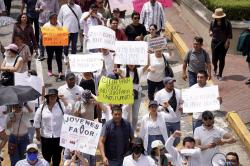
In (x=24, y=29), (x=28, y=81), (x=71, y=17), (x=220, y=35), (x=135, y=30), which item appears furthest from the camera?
(x=71, y=17)

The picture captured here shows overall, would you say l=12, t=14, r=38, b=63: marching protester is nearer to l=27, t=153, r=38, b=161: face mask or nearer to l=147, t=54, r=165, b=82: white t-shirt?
l=147, t=54, r=165, b=82: white t-shirt

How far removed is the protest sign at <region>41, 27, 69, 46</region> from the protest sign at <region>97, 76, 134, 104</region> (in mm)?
3733

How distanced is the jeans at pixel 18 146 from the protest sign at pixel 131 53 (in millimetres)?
2813

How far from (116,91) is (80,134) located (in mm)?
1689

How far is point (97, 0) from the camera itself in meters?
18.1

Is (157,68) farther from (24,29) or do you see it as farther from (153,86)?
(24,29)

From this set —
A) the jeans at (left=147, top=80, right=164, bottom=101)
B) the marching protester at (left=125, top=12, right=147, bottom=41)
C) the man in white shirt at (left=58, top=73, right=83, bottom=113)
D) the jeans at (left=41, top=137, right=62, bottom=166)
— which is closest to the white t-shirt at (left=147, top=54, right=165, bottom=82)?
the jeans at (left=147, top=80, right=164, bottom=101)

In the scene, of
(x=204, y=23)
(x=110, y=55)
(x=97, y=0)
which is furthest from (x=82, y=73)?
(x=204, y=23)

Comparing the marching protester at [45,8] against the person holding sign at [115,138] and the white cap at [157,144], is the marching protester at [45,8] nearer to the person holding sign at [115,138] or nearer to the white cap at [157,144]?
the person holding sign at [115,138]

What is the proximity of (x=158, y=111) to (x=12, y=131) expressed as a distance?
2.32 metres

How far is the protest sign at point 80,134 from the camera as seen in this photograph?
10969mm

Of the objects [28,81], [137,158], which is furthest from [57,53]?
[137,158]

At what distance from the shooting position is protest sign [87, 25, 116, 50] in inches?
586

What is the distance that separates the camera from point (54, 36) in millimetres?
16219
